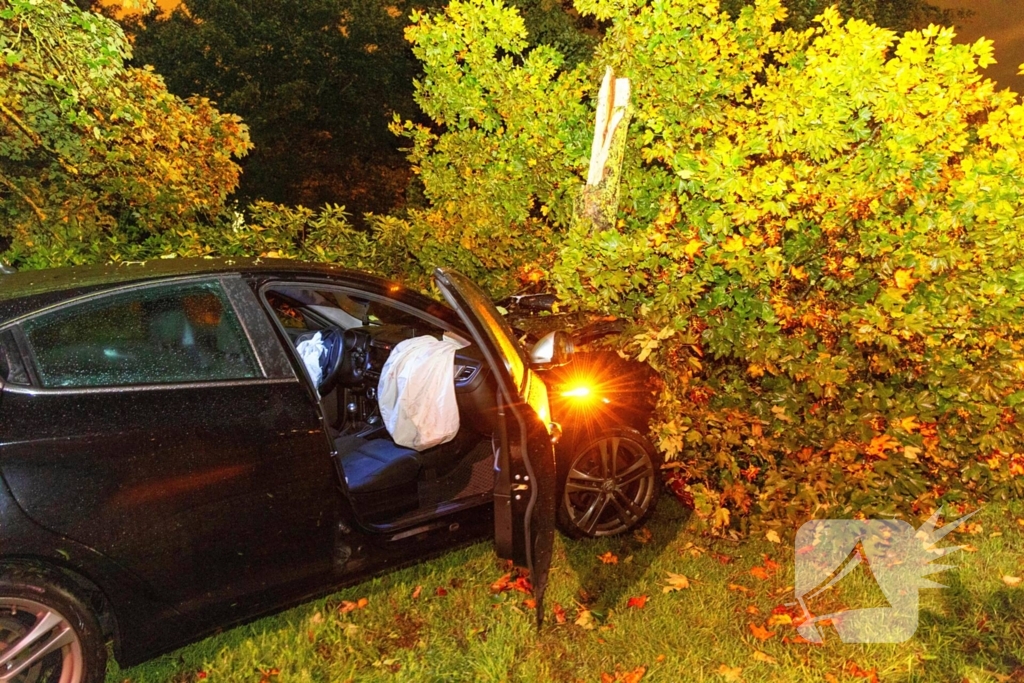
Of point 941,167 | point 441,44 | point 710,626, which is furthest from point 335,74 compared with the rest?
point 710,626

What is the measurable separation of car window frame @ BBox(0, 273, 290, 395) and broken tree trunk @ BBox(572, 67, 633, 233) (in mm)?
4115

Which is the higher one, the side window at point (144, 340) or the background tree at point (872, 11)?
the background tree at point (872, 11)

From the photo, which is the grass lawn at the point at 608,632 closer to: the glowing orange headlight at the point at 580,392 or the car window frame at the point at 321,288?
the glowing orange headlight at the point at 580,392

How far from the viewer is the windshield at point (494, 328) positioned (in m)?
2.84

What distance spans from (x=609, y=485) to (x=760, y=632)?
3.19ft

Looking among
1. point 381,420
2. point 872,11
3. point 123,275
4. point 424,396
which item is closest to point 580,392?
point 424,396

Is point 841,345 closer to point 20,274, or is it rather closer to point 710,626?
point 710,626

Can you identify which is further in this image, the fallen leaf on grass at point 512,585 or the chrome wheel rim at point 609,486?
the chrome wheel rim at point 609,486

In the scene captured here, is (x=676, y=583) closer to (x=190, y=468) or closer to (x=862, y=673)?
(x=862, y=673)

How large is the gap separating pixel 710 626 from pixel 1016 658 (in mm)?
1285

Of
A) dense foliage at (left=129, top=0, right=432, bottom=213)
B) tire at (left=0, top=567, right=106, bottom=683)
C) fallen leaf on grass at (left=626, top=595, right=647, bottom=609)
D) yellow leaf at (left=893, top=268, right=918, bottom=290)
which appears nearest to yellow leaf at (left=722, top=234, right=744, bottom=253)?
yellow leaf at (left=893, top=268, right=918, bottom=290)

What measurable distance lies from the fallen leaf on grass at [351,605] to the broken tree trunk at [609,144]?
3958 mm

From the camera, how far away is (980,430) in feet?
13.2

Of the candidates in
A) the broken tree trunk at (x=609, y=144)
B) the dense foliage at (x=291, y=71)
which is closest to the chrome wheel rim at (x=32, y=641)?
the broken tree trunk at (x=609, y=144)
